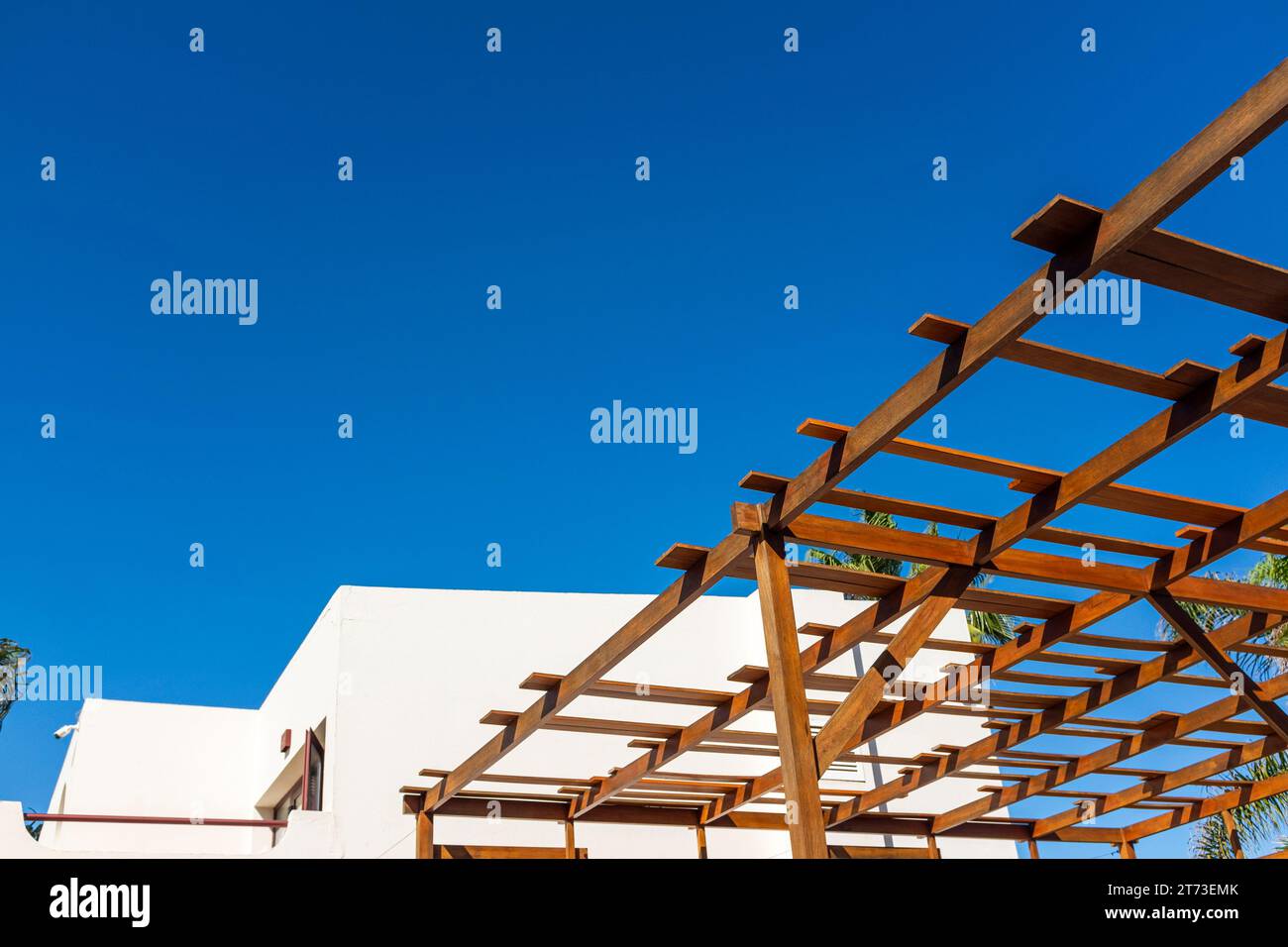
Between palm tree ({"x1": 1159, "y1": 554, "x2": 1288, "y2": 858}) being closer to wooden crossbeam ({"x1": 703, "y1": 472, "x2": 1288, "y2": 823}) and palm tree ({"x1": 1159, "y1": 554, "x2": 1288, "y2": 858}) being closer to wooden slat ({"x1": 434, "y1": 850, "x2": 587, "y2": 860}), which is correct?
wooden crossbeam ({"x1": 703, "y1": 472, "x2": 1288, "y2": 823})

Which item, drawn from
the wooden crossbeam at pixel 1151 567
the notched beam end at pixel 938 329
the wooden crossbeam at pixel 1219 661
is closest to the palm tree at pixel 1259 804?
the wooden crossbeam at pixel 1151 567

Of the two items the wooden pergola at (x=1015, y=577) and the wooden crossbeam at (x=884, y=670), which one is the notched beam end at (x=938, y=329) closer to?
the wooden pergola at (x=1015, y=577)

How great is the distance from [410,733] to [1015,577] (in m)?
7.86

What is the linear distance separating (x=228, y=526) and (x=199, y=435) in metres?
2.61

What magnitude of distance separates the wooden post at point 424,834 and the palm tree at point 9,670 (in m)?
19.1

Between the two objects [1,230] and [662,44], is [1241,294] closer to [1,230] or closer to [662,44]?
[662,44]

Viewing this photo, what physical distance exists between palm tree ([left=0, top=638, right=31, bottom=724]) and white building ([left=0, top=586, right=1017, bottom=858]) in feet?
34.0

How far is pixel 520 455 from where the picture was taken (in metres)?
24.3

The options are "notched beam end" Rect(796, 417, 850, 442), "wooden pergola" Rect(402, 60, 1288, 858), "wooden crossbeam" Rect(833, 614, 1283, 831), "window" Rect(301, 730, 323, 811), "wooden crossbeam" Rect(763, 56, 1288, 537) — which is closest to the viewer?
"wooden crossbeam" Rect(763, 56, 1288, 537)

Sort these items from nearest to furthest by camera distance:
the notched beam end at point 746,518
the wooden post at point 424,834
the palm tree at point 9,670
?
the notched beam end at point 746,518 < the wooden post at point 424,834 < the palm tree at point 9,670

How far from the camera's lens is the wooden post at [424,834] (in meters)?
9.59

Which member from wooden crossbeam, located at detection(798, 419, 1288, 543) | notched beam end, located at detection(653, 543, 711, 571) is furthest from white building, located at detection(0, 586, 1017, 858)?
wooden crossbeam, located at detection(798, 419, 1288, 543)

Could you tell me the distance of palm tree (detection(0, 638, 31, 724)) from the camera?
978 inches

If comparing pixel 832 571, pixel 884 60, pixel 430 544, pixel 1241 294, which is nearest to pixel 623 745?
pixel 832 571
